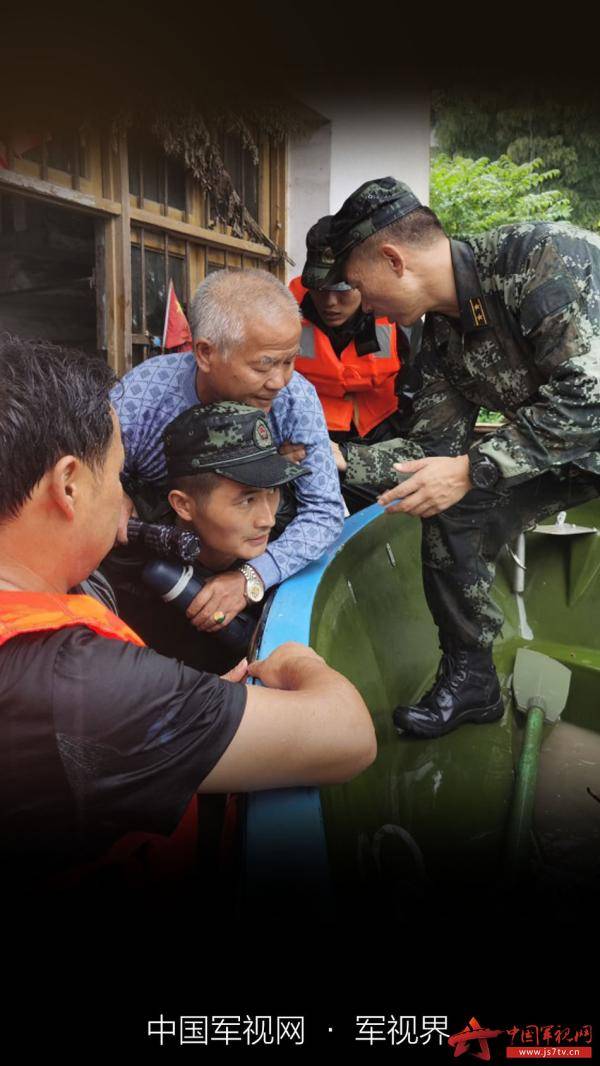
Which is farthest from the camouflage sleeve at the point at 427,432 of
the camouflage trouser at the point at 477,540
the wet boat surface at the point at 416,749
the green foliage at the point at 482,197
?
the green foliage at the point at 482,197

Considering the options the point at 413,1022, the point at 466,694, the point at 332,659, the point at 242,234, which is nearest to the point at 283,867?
the point at 413,1022

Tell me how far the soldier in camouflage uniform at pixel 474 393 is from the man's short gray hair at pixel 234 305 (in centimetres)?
27

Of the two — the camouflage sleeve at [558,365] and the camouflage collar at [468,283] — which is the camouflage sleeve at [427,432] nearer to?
the camouflage collar at [468,283]

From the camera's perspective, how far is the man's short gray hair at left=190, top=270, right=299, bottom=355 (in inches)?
68.5

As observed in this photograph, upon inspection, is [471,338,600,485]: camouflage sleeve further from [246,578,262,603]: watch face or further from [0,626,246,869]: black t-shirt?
[0,626,246,869]: black t-shirt

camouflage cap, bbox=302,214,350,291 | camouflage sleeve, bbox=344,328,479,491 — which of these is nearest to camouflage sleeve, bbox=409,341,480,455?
camouflage sleeve, bbox=344,328,479,491

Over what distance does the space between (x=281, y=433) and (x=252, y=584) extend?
454 millimetres

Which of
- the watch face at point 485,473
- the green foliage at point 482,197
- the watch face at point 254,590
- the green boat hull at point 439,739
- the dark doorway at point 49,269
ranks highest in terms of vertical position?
the green foliage at point 482,197

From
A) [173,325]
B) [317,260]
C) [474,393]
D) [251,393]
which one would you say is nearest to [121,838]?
[251,393]

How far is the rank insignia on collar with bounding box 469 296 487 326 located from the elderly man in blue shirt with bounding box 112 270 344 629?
480 millimetres

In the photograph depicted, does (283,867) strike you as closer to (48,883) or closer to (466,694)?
(48,883)

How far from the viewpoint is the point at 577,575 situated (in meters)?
2.82

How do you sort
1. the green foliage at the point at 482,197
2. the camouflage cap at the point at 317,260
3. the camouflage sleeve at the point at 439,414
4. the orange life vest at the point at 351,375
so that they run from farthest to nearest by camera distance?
the green foliage at the point at 482,197 < the orange life vest at the point at 351,375 < the camouflage cap at the point at 317,260 < the camouflage sleeve at the point at 439,414

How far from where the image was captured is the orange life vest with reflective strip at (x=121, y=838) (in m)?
0.70
